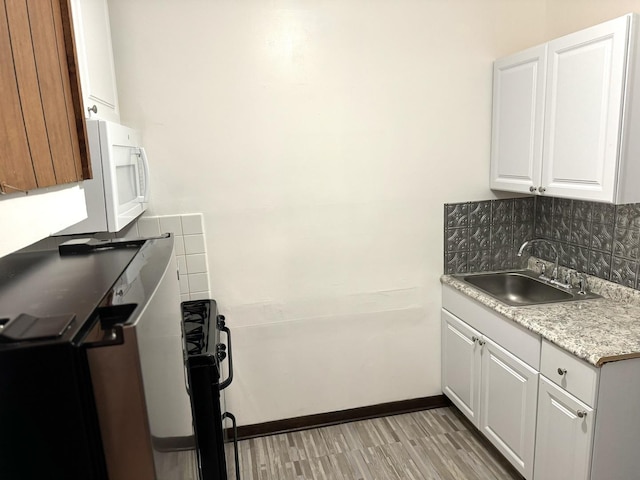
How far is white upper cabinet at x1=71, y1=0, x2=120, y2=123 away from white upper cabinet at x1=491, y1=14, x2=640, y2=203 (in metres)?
1.96

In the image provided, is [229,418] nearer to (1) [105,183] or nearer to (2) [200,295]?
(2) [200,295]

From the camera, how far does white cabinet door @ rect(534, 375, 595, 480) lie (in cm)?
178

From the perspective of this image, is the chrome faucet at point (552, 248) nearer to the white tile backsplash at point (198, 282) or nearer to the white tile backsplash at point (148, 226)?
the white tile backsplash at point (198, 282)

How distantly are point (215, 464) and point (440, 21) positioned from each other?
7.98 ft

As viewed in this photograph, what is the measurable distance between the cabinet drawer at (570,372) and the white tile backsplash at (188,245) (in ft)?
5.52

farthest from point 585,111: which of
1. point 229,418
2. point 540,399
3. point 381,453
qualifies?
point 229,418

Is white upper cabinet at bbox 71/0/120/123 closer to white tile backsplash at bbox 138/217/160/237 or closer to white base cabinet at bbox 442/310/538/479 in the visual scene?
white tile backsplash at bbox 138/217/160/237

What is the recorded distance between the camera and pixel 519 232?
113 inches

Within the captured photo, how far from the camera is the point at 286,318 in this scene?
2.68 m

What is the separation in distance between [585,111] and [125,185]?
1.96 meters

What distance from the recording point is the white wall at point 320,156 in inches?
92.4

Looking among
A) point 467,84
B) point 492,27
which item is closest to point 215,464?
point 467,84

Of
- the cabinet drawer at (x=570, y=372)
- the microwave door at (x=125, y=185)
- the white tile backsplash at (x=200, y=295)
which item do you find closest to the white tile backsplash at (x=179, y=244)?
the white tile backsplash at (x=200, y=295)

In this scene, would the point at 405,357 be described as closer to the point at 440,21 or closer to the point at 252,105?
the point at 252,105
